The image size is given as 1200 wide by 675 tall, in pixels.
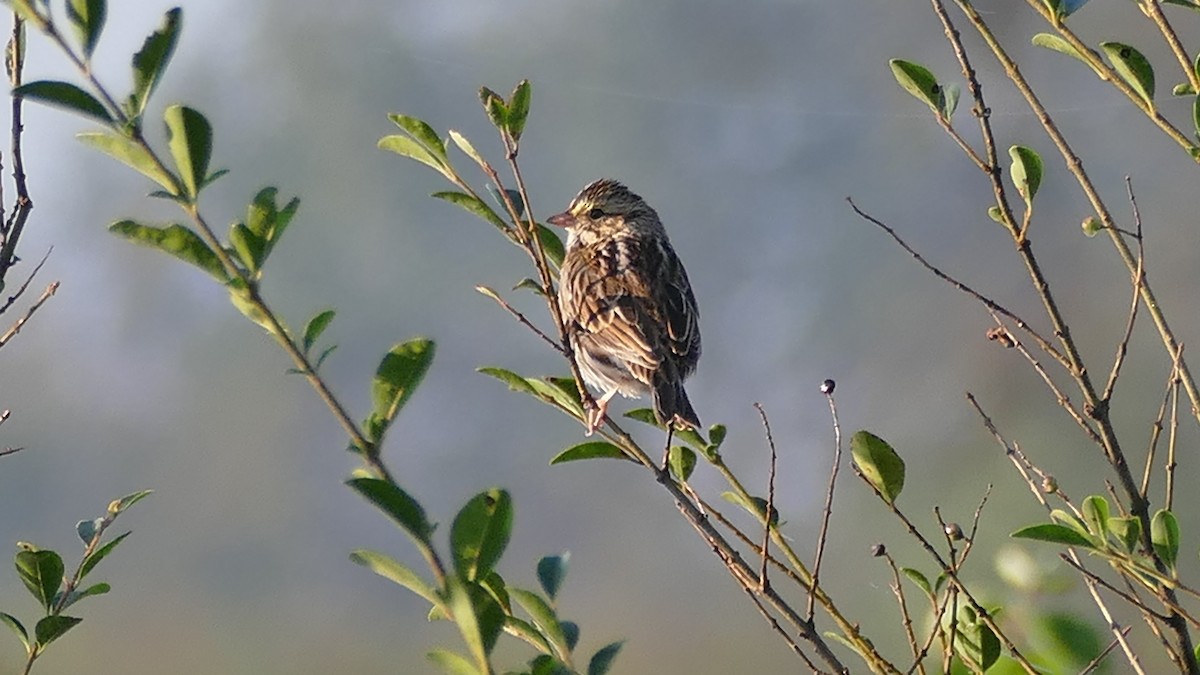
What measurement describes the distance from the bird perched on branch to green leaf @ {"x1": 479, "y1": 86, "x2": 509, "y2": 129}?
119 centimetres

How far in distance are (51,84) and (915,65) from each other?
3.62 ft

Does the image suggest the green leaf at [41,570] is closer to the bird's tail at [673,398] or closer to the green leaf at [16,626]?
the green leaf at [16,626]

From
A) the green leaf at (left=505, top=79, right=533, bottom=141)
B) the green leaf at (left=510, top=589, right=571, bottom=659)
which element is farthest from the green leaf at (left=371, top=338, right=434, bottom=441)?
the green leaf at (left=505, top=79, right=533, bottom=141)

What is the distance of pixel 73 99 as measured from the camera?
941 mm

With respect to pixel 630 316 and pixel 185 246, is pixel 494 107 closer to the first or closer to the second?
pixel 185 246

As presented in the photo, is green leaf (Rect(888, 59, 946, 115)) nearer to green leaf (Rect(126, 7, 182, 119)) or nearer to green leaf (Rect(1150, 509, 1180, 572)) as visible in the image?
green leaf (Rect(1150, 509, 1180, 572))

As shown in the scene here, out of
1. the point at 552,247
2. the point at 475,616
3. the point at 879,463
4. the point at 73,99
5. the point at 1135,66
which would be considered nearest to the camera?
the point at 475,616

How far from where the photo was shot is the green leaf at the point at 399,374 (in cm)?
100

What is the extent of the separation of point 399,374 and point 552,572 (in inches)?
10.8

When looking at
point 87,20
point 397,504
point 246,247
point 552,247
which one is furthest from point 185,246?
point 552,247

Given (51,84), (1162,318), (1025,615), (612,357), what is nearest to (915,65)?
(1162,318)

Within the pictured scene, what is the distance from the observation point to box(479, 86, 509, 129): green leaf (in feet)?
4.79

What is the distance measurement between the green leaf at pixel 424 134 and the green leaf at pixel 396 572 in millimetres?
554

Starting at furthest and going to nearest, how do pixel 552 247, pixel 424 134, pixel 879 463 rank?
pixel 552 247, pixel 879 463, pixel 424 134
